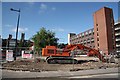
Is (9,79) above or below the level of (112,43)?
below

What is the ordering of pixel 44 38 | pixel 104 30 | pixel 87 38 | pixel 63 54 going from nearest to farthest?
pixel 63 54, pixel 44 38, pixel 104 30, pixel 87 38

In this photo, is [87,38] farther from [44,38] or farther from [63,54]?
[63,54]

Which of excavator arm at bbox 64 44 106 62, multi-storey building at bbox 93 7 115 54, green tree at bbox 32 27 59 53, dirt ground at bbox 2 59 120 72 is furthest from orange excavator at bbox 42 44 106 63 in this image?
multi-storey building at bbox 93 7 115 54

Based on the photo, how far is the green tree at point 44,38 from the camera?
63.8 meters

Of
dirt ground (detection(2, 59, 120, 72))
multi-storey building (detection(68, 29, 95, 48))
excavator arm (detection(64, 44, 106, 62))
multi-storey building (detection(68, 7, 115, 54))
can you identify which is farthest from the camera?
multi-storey building (detection(68, 29, 95, 48))

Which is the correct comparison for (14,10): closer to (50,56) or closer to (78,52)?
(50,56)

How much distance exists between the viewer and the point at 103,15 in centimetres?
10044

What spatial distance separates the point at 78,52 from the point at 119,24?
7668 centimetres

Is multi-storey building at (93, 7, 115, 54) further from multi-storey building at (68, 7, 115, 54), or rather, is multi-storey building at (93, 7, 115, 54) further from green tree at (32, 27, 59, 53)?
green tree at (32, 27, 59, 53)

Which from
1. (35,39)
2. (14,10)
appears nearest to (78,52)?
(14,10)

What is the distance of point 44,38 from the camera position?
65062 millimetres

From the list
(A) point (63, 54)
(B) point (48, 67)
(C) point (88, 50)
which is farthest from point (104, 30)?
(B) point (48, 67)

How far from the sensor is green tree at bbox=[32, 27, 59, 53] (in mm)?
63750

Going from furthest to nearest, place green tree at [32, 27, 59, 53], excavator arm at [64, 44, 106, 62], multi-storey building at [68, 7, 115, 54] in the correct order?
multi-storey building at [68, 7, 115, 54], green tree at [32, 27, 59, 53], excavator arm at [64, 44, 106, 62]
